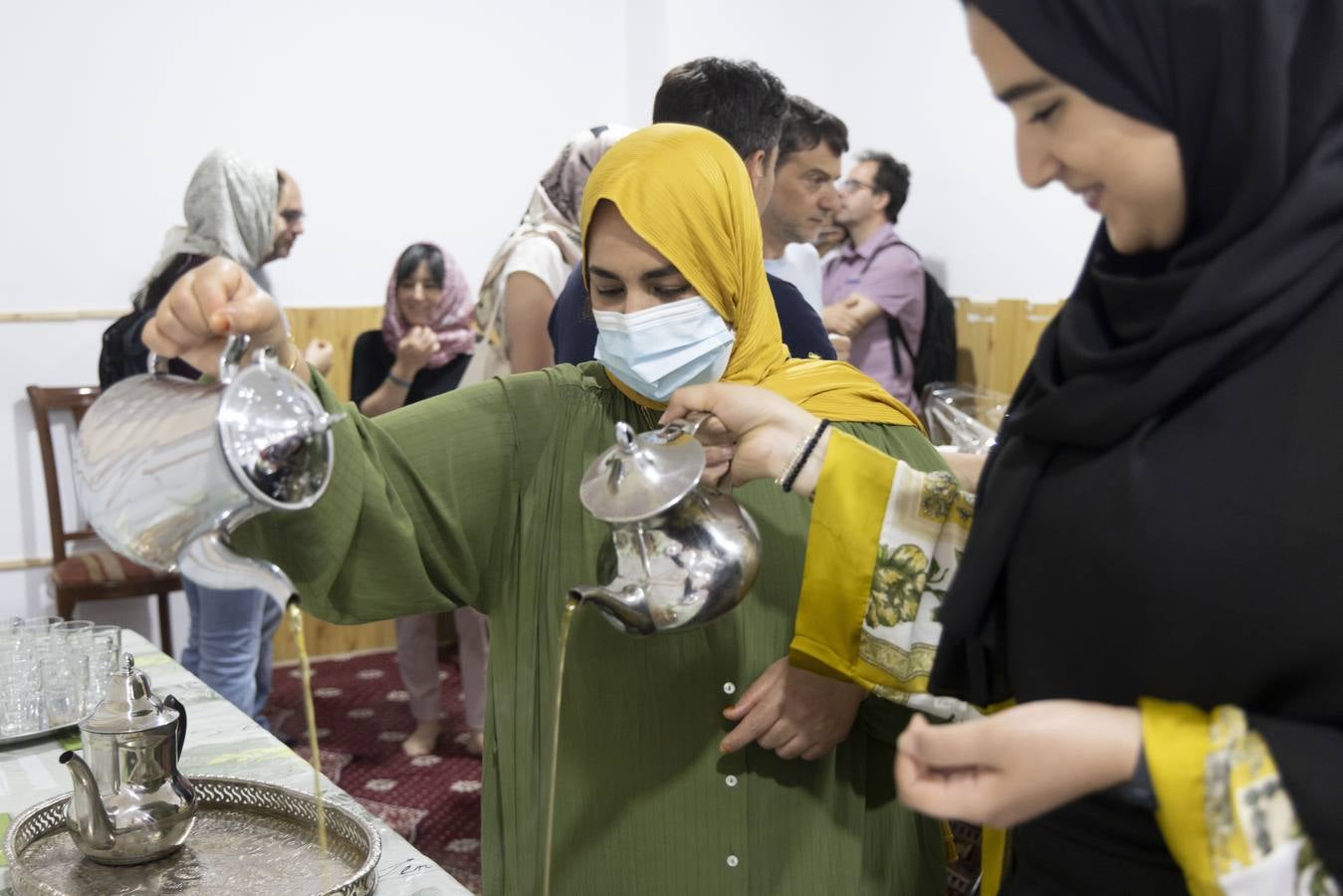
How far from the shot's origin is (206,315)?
0.98 metres

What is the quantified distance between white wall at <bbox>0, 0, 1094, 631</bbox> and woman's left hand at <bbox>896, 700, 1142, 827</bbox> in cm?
321

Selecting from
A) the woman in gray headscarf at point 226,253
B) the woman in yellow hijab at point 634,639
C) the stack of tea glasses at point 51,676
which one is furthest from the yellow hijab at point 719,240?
the woman in gray headscarf at point 226,253

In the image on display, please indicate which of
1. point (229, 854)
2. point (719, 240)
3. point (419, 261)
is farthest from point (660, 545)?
point (419, 261)

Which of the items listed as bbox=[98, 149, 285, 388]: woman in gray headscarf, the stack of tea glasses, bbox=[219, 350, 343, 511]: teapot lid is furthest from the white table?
bbox=[98, 149, 285, 388]: woman in gray headscarf

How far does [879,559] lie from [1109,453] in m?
0.34

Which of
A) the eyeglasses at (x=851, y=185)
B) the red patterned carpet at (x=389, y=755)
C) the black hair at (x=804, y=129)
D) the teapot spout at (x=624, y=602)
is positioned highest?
the black hair at (x=804, y=129)

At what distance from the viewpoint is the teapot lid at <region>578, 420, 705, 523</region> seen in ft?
3.17

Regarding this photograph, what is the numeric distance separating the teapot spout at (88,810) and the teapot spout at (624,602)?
1.51ft

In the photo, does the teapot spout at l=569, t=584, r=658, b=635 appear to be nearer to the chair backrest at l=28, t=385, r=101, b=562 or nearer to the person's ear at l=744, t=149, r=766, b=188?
the person's ear at l=744, t=149, r=766, b=188

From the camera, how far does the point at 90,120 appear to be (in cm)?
374

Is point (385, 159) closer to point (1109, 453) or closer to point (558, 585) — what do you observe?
point (558, 585)

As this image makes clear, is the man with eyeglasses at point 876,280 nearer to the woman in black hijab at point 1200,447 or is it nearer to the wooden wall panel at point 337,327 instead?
the wooden wall panel at point 337,327

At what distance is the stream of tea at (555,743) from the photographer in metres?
1.05

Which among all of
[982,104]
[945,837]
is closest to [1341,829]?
[945,837]
